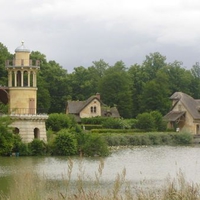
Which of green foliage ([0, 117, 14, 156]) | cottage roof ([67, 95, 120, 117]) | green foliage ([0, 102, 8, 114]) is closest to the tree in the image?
cottage roof ([67, 95, 120, 117])

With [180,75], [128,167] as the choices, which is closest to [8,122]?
[128,167]

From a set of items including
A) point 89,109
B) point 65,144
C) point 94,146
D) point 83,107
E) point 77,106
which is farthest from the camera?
point 77,106

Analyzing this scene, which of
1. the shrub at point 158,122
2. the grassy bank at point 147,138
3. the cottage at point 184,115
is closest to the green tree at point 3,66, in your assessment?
the grassy bank at point 147,138

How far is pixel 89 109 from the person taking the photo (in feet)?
220

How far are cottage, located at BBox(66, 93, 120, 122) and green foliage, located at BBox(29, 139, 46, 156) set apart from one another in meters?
27.4

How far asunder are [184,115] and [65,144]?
31.2m

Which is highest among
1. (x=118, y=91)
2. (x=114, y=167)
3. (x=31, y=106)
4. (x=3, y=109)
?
(x=118, y=91)

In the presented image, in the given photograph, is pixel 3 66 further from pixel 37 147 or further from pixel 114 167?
pixel 114 167

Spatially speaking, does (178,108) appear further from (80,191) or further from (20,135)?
(80,191)

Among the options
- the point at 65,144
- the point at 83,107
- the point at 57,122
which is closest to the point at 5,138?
the point at 65,144

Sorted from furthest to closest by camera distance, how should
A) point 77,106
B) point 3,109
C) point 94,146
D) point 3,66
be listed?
point 77,106 → point 3,66 → point 3,109 → point 94,146

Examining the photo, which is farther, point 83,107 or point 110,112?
point 110,112

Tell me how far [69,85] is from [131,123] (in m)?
17.8

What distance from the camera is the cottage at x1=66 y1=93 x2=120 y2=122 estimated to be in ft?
220
